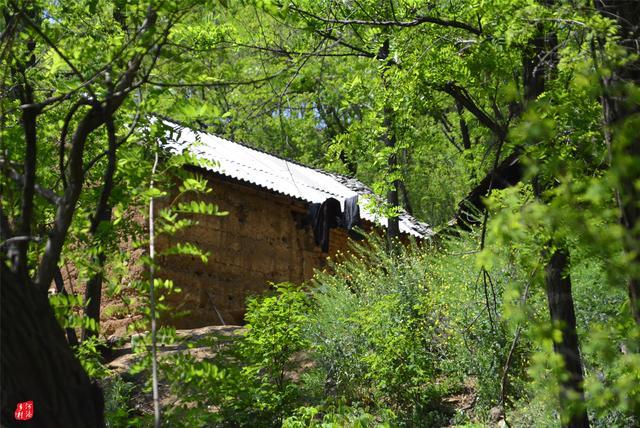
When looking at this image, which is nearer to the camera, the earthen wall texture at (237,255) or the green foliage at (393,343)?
the green foliage at (393,343)

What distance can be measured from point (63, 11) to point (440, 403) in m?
5.51

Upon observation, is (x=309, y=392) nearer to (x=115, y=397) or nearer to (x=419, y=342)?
(x=419, y=342)

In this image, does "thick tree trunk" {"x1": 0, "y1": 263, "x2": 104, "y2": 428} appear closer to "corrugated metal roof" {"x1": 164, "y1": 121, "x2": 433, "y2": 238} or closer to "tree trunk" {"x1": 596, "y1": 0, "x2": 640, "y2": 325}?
"tree trunk" {"x1": 596, "y1": 0, "x2": 640, "y2": 325}

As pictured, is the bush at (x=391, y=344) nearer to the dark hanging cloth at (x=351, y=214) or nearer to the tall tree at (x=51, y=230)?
the tall tree at (x=51, y=230)

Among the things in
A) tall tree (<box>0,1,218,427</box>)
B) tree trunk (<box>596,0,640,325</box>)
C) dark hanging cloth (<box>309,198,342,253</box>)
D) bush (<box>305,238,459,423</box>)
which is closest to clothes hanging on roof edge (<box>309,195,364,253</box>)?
dark hanging cloth (<box>309,198,342,253</box>)

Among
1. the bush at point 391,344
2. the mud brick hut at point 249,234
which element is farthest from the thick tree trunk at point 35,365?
the mud brick hut at point 249,234

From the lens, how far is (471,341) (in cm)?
821

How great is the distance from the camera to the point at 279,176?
15195mm

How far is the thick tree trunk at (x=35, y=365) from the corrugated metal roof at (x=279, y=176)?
27.3ft

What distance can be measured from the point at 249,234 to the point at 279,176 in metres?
2.09

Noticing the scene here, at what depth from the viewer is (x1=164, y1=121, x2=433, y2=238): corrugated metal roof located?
526 inches

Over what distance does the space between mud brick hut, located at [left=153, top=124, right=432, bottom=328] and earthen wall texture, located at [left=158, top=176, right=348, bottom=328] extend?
0.05 ft

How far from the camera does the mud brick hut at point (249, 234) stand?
485 inches

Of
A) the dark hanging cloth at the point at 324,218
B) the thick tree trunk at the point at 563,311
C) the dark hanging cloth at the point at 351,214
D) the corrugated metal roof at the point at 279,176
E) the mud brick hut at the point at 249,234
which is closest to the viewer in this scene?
the thick tree trunk at the point at 563,311
